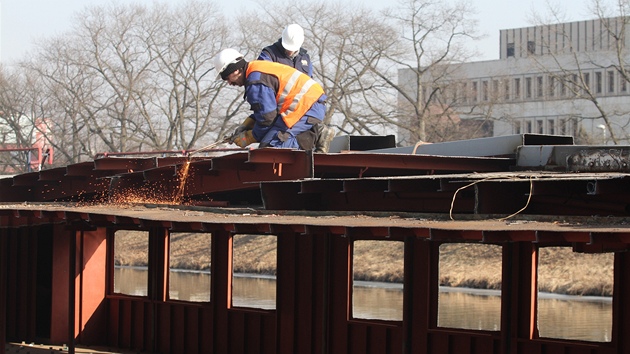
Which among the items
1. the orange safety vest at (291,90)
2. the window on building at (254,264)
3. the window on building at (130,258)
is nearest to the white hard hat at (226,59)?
the orange safety vest at (291,90)

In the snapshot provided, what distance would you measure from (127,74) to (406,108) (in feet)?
45.5

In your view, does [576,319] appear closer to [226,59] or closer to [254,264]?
[254,264]

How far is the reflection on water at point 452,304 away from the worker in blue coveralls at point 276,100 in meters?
11.6

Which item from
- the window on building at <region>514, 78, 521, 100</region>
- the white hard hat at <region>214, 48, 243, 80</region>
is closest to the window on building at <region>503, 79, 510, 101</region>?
the window on building at <region>514, 78, 521, 100</region>

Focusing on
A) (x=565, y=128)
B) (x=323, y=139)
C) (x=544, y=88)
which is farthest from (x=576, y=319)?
(x=544, y=88)

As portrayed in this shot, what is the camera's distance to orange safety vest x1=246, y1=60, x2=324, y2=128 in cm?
1452

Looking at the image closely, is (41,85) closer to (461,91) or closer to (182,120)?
(182,120)

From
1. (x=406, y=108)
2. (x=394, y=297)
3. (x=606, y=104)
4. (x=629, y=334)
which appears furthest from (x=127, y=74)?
(x=629, y=334)

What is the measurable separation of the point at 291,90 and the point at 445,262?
29.6 meters

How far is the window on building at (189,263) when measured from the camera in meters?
40.4

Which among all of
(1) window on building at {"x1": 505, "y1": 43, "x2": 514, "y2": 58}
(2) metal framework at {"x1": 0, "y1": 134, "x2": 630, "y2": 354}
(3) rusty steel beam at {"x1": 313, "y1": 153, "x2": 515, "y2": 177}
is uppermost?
(1) window on building at {"x1": 505, "y1": 43, "x2": 514, "y2": 58}

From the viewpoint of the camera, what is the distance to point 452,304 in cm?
3597

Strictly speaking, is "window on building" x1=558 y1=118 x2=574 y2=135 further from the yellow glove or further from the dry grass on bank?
the yellow glove

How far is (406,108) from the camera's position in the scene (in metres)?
53.0
